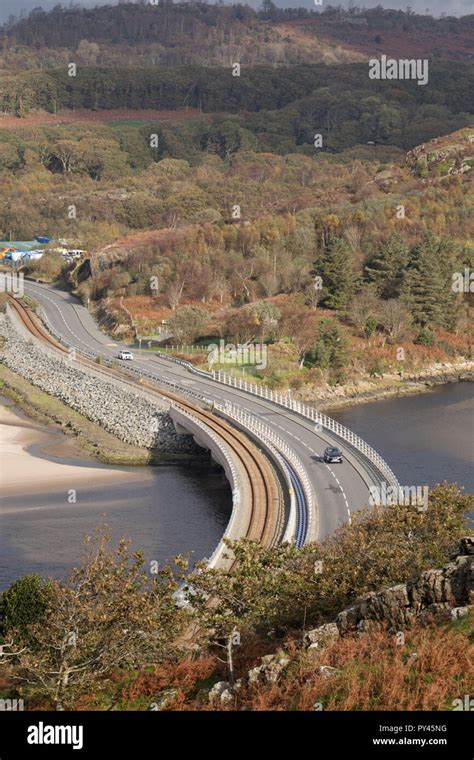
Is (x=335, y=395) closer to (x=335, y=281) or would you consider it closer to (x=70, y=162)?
(x=335, y=281)

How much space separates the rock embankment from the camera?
62.7 metres

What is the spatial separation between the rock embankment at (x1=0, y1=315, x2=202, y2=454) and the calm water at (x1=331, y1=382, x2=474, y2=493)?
39.9ft

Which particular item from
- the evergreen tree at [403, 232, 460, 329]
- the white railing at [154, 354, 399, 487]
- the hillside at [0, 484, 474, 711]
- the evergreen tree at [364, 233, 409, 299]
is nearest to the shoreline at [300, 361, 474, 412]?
the white railing at [154, 354, 399, 487]

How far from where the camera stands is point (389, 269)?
94250 millimetres

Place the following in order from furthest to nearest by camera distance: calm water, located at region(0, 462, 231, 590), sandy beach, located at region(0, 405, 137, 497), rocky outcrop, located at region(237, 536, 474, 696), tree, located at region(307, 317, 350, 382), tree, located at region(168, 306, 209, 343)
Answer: tree, located at region(168, 306, 209, 343) → tree, located at region(307, 317, 350, 382) → sandy beach, located at region(0, 405, 137, 497) → calm water, located at region(0, 462, 231, 590) → rocky outcrop, located at region(237, 536, 474, 696)

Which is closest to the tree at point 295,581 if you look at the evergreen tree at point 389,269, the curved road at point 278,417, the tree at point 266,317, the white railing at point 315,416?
the curved road at point 278,417

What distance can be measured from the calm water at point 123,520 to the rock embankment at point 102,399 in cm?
586

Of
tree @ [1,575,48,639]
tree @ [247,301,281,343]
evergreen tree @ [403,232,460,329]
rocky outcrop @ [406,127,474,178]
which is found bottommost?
tree @ [1,575,48,639]

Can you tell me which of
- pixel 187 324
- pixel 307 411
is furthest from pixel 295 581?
pixel 187 324

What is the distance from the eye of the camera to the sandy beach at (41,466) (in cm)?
5403

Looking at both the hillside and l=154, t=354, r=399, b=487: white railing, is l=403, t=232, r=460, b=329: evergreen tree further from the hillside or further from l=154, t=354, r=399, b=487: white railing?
the hillside

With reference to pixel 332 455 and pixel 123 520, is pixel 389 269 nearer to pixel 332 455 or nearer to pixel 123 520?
pixel 332 455

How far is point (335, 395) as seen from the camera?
77375 millimetres

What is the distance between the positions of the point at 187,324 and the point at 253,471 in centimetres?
3562
